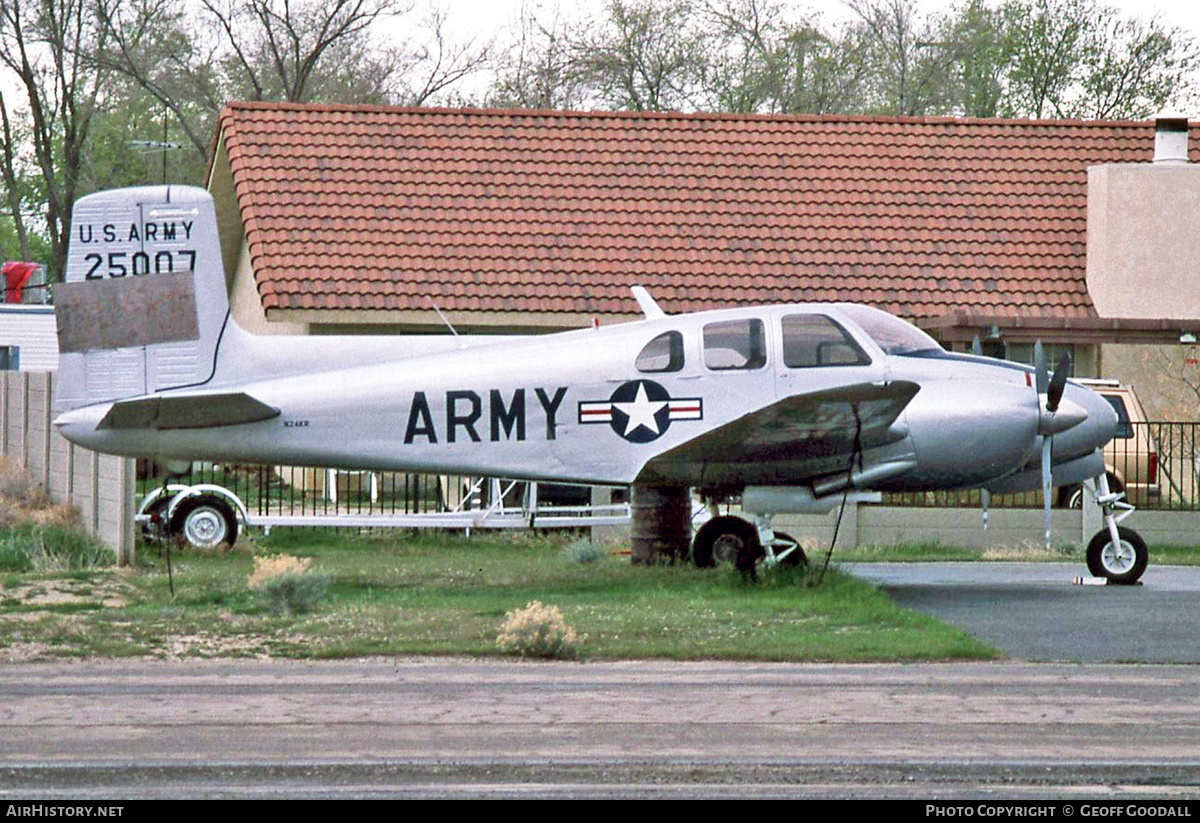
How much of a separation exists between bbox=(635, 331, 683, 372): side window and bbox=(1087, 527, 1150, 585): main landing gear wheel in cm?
424

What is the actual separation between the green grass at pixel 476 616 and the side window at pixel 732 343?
1854mm

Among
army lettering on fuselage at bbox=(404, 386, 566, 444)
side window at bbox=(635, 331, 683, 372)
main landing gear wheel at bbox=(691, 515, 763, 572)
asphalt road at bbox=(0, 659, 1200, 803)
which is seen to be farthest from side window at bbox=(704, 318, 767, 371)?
asphalt road at bbox=(0, 659, 1200, 803)

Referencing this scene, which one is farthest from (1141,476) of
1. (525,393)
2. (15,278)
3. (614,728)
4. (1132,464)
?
(15,278)

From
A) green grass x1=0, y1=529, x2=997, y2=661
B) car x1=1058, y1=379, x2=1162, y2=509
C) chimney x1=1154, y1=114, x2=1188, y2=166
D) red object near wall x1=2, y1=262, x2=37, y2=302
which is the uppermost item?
chimney x1=1154, y1=114, x2=1188, y2=166

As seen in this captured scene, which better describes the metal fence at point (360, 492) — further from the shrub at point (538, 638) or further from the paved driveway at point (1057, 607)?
the shrub at point (538, 638)

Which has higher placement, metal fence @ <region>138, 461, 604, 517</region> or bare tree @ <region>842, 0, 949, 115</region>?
bare tree @ <region>842, 0, 949, 115</region>

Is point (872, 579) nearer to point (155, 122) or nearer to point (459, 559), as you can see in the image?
point (459, 559)

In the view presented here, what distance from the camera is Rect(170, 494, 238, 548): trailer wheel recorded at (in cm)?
1953

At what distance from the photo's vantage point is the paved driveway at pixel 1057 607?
38.7ft

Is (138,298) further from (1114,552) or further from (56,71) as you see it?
(56,71)

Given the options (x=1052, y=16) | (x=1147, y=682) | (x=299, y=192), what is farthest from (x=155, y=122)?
(x=1147, y=682)

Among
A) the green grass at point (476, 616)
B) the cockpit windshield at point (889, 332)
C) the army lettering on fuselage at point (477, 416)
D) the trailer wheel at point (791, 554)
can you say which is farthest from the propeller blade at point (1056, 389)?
the army lettering on fuselage at point (477, 416)

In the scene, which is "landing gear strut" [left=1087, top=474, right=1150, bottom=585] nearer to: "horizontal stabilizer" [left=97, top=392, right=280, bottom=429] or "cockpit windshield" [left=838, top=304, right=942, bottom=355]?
"cockpit windshield" [left=838, top=304, right=942, bottom=355]

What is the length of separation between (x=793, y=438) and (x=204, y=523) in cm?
737
